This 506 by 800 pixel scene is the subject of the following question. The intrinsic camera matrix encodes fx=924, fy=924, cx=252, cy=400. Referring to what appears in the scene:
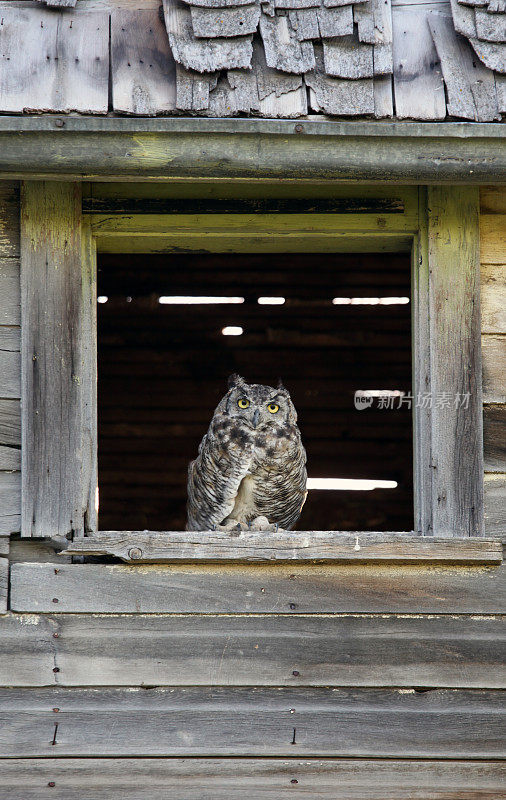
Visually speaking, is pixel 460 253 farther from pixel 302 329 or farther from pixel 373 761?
pixel 302 329

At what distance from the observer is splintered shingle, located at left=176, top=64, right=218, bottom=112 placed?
83.4 inches

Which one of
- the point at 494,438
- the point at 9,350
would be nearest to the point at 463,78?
the point at 494,438

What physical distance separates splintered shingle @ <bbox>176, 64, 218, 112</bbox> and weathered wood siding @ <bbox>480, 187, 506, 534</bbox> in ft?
2.70

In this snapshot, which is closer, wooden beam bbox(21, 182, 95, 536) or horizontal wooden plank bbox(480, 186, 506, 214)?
wooden beam bbox(21, 182, 95, 536)

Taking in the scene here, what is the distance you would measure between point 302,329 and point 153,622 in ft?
9.30

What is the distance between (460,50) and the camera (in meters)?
2.25

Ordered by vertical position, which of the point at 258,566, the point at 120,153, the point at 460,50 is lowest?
the point at 258,566

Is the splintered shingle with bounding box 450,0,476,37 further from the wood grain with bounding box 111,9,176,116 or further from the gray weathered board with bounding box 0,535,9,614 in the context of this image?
the gray weathered board with bounding box 0,535,9,614

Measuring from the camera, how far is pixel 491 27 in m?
2.22

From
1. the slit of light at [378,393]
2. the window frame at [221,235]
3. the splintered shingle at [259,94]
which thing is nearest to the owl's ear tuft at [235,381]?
the window frame at [221,235]

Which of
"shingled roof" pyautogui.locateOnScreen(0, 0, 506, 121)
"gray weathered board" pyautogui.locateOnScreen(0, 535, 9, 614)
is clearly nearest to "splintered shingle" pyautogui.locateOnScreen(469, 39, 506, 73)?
"shingled roof" pyautogui.locateOnScreen(0, 0, 506, 121)

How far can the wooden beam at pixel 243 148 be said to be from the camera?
6.93 feet

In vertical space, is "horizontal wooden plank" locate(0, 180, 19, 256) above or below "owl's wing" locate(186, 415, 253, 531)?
above

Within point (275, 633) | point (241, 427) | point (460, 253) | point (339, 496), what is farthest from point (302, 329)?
point (275, 633)
